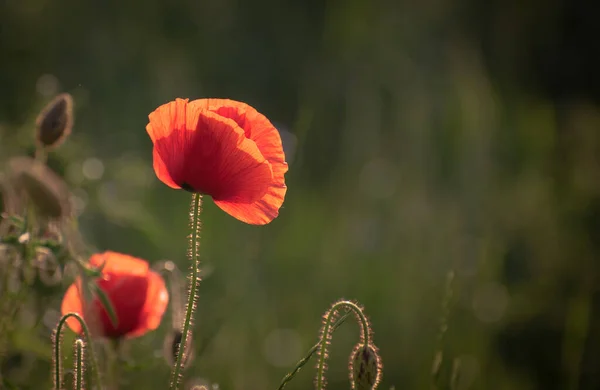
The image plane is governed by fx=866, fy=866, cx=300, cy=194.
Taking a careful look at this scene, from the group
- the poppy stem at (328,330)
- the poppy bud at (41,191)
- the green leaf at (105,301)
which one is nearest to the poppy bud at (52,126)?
the poppy bud at (41,191)

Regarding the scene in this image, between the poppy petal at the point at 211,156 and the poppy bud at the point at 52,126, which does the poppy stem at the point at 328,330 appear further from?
the poppy bud at the point at 52,126

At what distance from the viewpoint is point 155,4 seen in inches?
219

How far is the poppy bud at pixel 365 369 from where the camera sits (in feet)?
3.59

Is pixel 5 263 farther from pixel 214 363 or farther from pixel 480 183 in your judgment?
pixel 480 183

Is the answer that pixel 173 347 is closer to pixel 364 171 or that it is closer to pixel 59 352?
pixel 59 352

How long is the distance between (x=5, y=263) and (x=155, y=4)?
448cm

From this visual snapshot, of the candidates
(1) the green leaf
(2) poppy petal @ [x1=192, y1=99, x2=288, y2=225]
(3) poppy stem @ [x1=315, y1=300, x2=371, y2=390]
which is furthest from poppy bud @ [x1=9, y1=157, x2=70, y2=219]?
(3) poppy stem @ [x1=315, y1=300, x2=371, y2=390]

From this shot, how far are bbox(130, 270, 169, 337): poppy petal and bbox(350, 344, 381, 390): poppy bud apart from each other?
348 millimetres

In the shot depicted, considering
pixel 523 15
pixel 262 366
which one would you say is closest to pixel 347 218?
pixel 262 366

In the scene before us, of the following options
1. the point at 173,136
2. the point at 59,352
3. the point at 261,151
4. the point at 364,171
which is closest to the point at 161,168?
the point at 173,136

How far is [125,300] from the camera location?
50.6 inches

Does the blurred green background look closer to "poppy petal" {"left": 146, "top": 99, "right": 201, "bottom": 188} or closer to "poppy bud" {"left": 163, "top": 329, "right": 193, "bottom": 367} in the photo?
"poppy bud" {"left": 163, "top": 329, "right": 193, "bottom": 367}

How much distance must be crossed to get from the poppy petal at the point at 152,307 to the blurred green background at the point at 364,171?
13 centimetres

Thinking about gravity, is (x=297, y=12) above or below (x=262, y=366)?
above
